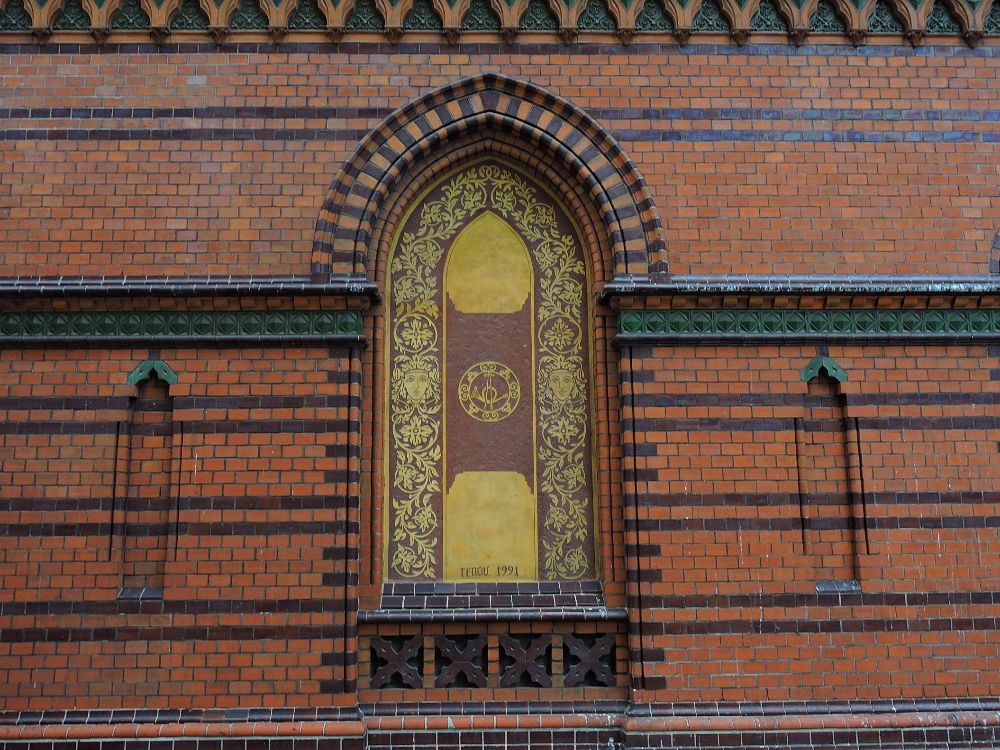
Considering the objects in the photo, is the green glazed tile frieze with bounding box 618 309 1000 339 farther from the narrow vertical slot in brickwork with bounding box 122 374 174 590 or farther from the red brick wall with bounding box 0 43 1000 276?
the narrow vertical slot in brickwork with bounding box 122 374 174 590

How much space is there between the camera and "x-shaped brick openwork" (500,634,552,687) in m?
5.82

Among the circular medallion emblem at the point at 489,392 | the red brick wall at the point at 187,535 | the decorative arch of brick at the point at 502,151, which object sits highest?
the decorative arch of brick at the point at 502,151

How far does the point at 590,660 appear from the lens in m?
5.85

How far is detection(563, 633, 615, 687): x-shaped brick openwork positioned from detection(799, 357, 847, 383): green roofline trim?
2.23 metres

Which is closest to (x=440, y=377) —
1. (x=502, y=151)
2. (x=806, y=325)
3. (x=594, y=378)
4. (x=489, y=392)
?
(x=489, y=392)

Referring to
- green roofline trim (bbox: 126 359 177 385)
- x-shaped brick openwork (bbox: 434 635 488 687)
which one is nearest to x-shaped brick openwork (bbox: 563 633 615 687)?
x-shaped brick openwork (bbox: 434 635 488 687)

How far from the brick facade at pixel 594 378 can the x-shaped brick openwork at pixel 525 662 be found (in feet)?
0.11

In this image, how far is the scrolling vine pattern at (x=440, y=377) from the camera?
20.2 feet

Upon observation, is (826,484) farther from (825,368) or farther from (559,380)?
(559,380)

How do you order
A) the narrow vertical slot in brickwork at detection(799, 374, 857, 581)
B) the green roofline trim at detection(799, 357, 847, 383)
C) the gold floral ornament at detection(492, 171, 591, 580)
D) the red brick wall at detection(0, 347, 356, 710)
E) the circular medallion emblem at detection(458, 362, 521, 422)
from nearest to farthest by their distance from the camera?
the red brick wall at detection(0, 347, 356, 710), the narrow vertical slot in brickwork at detection(799, 374, 857, 581), the green roofline trim at detection(799, 357, 847, 383), the gold floral ornament at detection(492, 171, 591, 580), the circular medallion emblem at detection(458, 362, 521, 422)

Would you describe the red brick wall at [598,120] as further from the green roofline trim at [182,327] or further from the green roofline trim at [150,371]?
the green roofline trim at [150,371]

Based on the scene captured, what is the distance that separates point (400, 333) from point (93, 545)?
2490 millimetres

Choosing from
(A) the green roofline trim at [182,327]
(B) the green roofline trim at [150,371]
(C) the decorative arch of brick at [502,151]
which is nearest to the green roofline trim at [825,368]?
(C) the decorative arch of brick at [502,151]

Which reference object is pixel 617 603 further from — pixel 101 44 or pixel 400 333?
pixel 101 44
